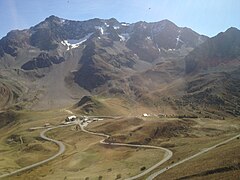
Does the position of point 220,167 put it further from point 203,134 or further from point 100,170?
point 203,134

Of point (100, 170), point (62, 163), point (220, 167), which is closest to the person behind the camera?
point (220, 167)

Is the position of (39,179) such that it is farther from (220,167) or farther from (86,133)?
(86,133)

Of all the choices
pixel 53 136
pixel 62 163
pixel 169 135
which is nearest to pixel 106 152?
pixel 62 163

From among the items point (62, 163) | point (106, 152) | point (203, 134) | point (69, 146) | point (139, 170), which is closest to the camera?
point (139, 170)

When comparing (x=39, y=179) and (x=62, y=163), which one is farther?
(x=62, y=163)

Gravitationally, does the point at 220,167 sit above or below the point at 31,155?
above

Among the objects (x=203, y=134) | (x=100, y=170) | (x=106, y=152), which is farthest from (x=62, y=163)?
(x=203, y=134)

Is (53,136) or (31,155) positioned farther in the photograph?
(53,136)

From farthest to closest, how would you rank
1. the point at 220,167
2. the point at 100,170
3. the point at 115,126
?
the point at 115,126
the point at 100,170
the point at 220,167

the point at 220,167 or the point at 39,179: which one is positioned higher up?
the point at 220,167
